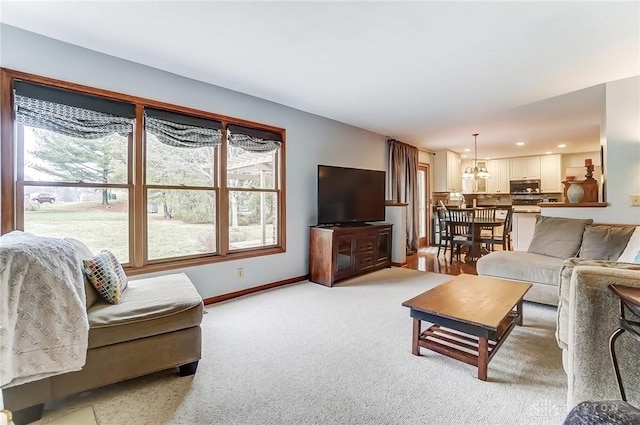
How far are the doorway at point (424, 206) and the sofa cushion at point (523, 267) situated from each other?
395cm

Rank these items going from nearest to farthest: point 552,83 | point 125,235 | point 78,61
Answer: point 78,61, point 125,235, point 552,83

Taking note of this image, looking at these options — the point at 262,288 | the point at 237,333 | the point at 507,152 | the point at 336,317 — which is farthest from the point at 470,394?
the point at 507,152

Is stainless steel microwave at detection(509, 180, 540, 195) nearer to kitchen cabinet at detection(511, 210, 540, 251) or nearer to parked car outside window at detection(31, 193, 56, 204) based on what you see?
kitchen cabinet at detection(511, 210, 540, 251)

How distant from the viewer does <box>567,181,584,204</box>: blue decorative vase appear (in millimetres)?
3727

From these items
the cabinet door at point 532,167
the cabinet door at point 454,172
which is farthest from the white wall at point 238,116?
the cabinet door at point 532,167

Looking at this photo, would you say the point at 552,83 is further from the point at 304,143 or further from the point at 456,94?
the point at 304,143

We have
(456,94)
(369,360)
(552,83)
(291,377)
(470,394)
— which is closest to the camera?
(470,394)

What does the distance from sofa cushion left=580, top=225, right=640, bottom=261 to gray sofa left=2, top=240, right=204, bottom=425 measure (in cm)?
371

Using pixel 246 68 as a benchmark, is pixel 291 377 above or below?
below

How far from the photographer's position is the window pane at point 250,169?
11.7 ft

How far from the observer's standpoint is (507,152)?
25.2 ft

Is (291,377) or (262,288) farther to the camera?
(262,288)

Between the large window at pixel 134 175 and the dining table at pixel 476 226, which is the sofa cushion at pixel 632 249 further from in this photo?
the large window at pixel 134 175

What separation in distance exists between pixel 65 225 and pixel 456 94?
13.8ft
